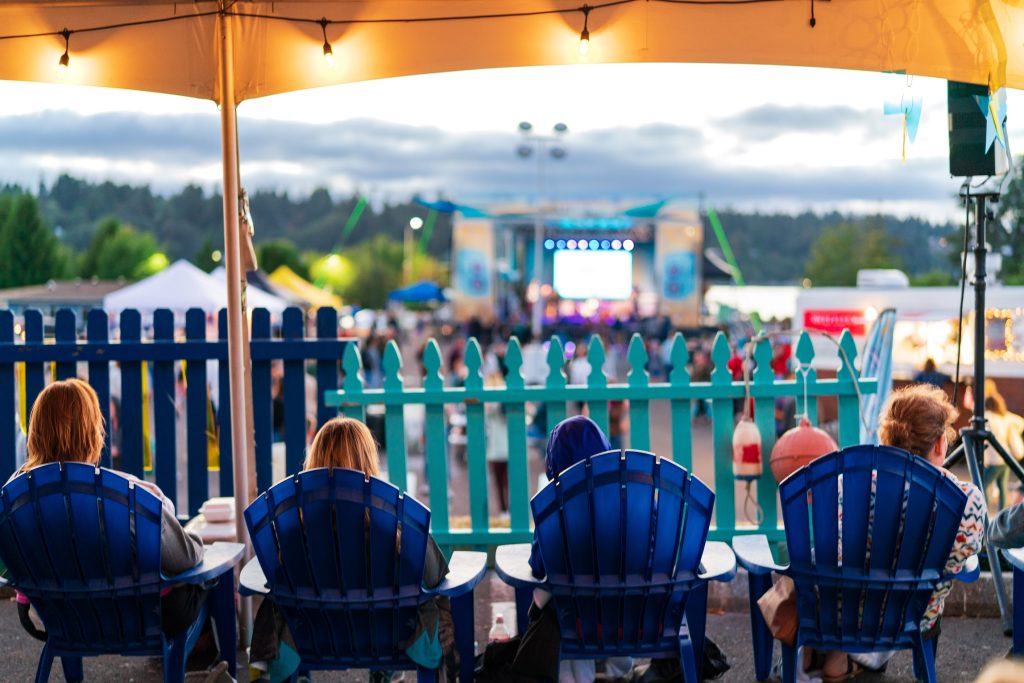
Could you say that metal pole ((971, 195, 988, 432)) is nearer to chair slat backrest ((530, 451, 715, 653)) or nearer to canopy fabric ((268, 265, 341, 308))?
chair slat backrest ((530, 451, 715, 653))

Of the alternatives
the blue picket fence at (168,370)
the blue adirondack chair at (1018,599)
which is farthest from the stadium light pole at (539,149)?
the blue adirondack chair at (1018,599)

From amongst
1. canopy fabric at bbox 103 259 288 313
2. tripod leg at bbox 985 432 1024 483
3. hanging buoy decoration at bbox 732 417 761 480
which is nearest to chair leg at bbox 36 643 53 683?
hanging buoy decoration at bbox 732 417 761 480

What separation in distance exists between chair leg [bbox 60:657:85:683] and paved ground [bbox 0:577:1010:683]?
0.41 ft

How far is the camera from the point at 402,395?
483 cm

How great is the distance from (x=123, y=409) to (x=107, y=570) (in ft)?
7.46

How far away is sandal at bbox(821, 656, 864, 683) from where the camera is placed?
352 cm

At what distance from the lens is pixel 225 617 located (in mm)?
3572

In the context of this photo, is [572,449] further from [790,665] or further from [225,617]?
[225,617]

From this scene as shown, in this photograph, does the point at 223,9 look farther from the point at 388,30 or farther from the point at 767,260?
the point at 767,260

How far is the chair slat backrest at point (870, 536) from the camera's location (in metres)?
2.98

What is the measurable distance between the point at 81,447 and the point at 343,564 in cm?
100

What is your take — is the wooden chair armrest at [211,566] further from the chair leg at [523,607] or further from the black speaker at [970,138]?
the black speaker at [970,138]

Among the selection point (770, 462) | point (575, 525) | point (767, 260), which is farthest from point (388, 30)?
point (767, 260)

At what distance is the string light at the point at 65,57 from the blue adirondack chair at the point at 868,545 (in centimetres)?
314
